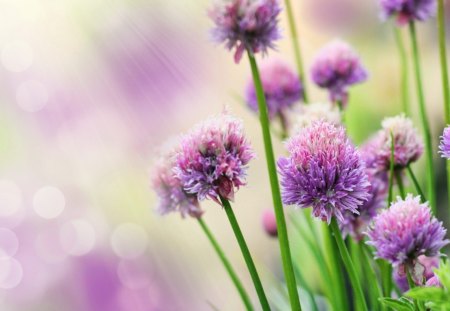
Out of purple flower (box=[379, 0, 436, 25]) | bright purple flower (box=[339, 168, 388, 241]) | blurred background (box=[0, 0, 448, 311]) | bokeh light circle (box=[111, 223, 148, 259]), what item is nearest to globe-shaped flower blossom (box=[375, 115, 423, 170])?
bright purple flower (box=[339, 168, 388, 241])

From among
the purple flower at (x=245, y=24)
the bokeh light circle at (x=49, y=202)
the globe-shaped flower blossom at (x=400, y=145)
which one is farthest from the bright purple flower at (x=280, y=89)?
the bokeh light circle at (x=49, y=202)

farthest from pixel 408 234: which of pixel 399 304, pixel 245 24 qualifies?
pixel 245 24

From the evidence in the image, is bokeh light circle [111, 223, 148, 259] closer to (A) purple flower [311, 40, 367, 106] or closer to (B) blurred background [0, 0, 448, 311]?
(B) blurred background [0, 0, 448, 311]

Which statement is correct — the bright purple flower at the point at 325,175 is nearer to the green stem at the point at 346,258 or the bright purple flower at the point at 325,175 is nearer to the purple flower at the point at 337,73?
the green stem at the point at 346,258

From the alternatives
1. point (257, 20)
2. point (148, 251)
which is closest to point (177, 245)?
→ point (148, 251)

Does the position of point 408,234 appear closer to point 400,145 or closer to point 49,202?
point 400,145
